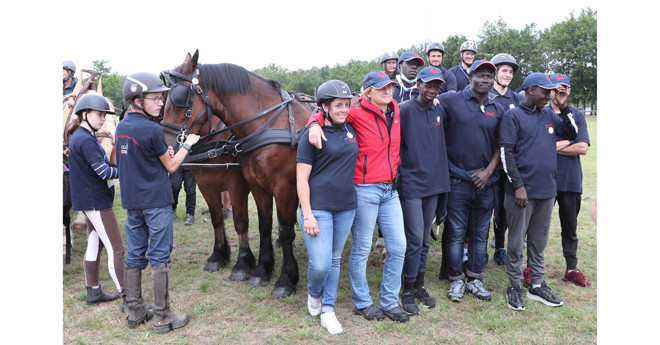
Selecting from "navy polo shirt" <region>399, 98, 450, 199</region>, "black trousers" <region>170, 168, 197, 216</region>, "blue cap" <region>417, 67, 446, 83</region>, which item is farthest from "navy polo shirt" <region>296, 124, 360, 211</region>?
"black trousers" <region>170, 168, 197, 216</region>

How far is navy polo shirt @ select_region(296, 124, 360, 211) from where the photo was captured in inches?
146

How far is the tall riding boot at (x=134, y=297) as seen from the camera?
3857 mm

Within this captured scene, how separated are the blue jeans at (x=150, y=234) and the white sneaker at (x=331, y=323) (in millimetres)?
1462

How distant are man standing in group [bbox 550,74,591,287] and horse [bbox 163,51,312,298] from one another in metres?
2.73

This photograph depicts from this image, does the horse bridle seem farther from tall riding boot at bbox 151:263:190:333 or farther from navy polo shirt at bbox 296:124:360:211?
tall riding boot at bbox 151:263:190:333

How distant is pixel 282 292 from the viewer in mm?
4645

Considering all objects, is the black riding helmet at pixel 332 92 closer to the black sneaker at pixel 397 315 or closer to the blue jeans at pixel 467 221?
the blue jeans at pixel 467 221

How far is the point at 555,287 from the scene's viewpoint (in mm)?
4883

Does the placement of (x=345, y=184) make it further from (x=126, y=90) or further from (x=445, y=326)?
(x=126, y=90)

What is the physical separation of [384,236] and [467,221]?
3.75ft

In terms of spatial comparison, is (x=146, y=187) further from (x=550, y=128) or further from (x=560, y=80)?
(x=560, y=80)

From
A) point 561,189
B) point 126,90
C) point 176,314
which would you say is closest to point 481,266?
point 561,189
